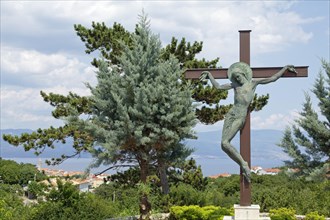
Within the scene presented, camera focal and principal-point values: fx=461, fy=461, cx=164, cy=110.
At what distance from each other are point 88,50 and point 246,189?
11.6 m

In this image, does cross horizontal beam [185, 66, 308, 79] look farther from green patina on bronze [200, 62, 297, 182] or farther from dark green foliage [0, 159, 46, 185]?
dark green foliage [0, 159, 46, 185]

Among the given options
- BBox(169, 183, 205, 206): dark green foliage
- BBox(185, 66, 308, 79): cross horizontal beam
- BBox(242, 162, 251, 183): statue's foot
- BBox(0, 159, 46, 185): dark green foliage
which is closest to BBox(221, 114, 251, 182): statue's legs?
BBox(242, 162, 251, 183): statue's foot

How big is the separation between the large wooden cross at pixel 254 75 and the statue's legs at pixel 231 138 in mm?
159

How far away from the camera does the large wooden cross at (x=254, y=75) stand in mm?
8375

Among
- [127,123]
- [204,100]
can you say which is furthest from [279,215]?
[204,100]

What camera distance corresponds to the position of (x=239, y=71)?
8477 mm

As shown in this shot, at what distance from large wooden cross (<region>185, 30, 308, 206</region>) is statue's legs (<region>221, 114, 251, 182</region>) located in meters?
0.16

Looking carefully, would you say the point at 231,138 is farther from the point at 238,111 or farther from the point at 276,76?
the point at 276,76

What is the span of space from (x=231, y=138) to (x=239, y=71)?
1.24 meters

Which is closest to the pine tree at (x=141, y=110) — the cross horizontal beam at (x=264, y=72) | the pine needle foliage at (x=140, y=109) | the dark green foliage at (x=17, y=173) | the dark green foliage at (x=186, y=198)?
the pine needle foliage at (x=140, y=109)

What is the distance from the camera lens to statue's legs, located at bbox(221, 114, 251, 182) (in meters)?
8.27

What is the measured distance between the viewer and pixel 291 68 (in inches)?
346

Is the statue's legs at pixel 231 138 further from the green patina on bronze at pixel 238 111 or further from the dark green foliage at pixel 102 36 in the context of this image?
the dark green foliage at pixel 102 36

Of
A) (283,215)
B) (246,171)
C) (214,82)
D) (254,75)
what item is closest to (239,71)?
(254,75)
